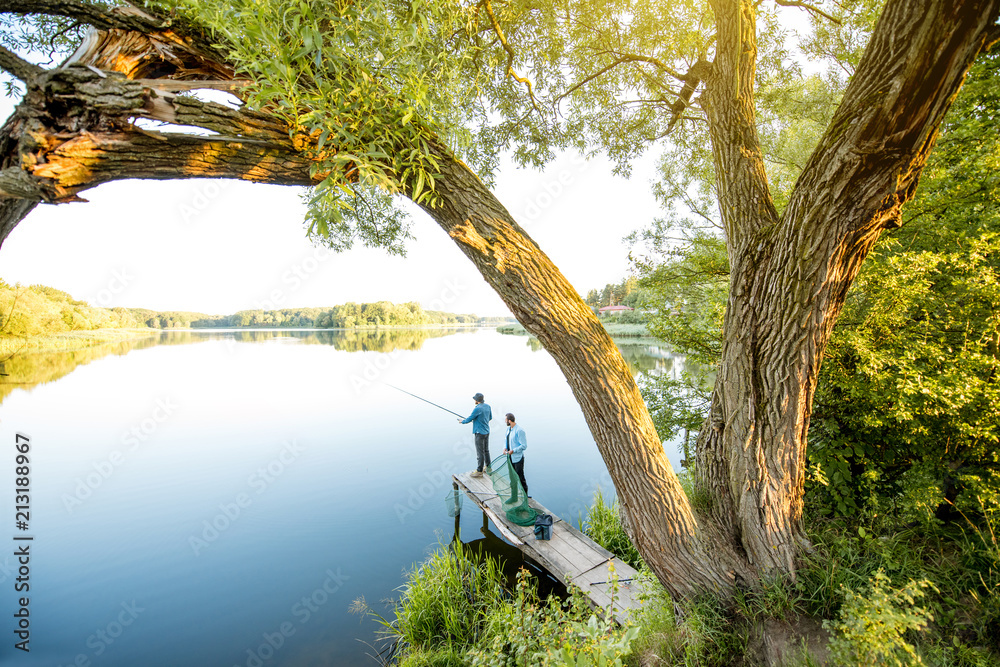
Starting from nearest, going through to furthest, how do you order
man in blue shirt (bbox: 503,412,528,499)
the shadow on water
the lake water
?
1. the lake water
2. the shadow on water
3. man in blue shirt (bbox: 503,412,528,499)

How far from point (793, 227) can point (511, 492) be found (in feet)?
15.0

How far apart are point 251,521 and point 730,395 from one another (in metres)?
9.26

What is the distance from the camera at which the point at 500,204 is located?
2051 millimetres

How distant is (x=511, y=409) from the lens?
602 inches

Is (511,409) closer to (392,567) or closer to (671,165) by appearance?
(392,567)

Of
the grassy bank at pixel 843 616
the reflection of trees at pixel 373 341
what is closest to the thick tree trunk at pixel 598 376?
the grassy bank at pixel 843 616

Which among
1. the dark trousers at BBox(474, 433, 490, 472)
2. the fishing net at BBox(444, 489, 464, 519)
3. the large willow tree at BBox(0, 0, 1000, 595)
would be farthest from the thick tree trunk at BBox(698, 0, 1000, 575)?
the fishing net at BBox(444, 489, 464, 519)

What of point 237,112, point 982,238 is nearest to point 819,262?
point 982,238

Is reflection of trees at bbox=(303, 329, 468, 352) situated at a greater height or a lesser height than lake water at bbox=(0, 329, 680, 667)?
greater

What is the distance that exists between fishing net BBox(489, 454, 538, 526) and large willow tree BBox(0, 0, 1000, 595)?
287cm

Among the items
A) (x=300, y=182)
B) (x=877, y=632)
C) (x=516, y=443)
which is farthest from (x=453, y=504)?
(x=300, y=182)

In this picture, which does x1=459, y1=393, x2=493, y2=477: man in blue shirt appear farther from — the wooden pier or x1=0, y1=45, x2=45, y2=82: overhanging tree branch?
x1=0, y1=45, x2=45, y2=82: overhanging tree branch

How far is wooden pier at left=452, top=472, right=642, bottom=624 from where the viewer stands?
397cm

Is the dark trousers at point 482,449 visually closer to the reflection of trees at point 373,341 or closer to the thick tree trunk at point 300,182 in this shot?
the thick tree trunk at point 300,182
